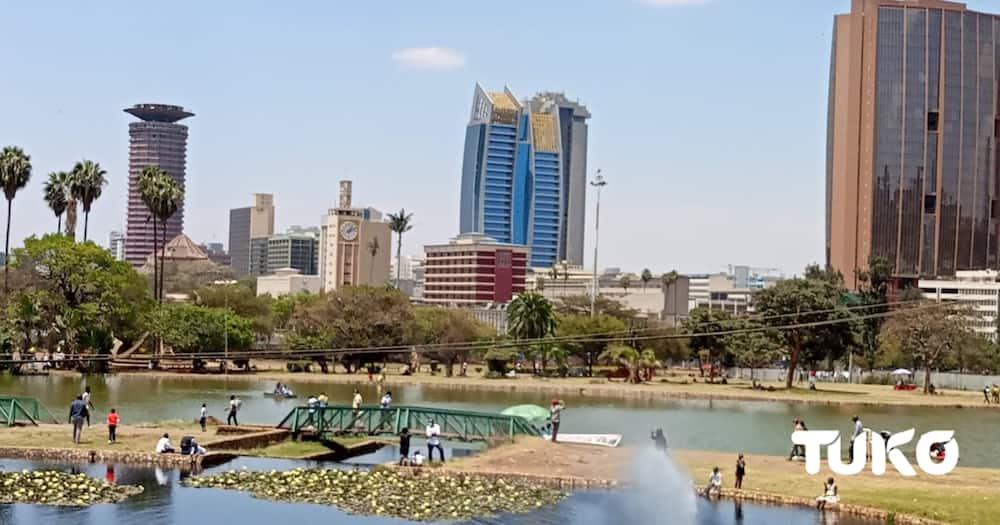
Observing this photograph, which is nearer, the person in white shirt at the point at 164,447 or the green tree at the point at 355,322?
the person in white shirt at the point at 164,447

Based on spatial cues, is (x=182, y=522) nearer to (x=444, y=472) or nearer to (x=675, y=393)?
(x=444, y=472)

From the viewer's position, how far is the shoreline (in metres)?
99.6

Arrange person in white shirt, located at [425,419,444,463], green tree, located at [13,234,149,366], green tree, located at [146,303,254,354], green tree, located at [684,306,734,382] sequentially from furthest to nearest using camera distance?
1. green tree, located at [684,306,734,382]
2. green tree, located at [146,303,254,354]
3. green tree, located at [13,234,149,366]
4. person in white shirt, located at [425,419,444,463]

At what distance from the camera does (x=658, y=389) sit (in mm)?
107375

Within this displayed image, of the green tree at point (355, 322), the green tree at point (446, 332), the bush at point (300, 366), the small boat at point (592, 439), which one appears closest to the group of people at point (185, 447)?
the small boat at point (592, 439)

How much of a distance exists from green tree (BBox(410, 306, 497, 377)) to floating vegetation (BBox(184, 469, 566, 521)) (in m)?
82.2

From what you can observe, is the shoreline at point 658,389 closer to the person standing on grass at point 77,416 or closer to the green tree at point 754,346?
the green tree at point 754,346

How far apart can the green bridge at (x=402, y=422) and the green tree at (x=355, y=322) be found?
6936 centimetres

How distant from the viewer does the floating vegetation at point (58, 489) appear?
4125cm

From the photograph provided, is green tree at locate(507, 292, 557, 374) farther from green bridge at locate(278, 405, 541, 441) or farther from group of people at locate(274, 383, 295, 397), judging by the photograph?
green bridge at locate(278, 405, 541, 441)

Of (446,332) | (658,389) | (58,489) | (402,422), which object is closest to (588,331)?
(446,332)

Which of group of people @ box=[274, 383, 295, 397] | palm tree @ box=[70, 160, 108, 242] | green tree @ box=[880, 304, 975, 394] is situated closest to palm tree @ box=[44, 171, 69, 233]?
palm tree @ box=[70, 160, 108, 242]

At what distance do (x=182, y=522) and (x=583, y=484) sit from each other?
577 inches

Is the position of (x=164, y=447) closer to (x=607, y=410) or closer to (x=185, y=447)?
(x=185, y=447)
